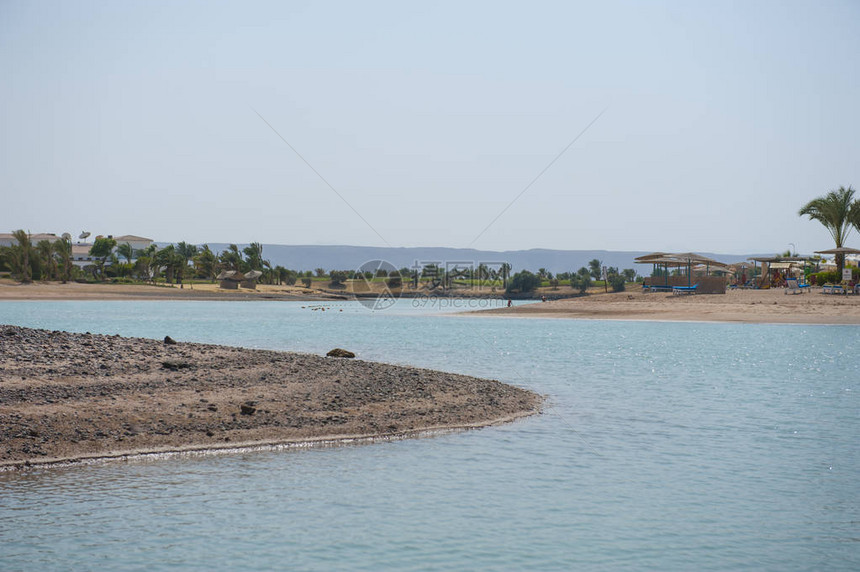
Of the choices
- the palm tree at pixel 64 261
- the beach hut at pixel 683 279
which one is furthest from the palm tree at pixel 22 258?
the beach hut at pixel 683 279

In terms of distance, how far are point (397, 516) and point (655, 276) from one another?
2647 inches

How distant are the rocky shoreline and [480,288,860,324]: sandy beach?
36921 mm

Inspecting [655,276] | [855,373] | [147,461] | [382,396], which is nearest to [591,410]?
[382,396]

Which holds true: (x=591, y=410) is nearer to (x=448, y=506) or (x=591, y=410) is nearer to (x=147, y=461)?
(x=448, y=506)

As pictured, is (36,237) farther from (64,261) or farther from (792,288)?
(792,288)

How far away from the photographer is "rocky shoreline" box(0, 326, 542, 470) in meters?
13.7

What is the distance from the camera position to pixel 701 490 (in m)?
12.0

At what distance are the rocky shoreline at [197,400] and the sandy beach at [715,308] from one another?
3692 cm

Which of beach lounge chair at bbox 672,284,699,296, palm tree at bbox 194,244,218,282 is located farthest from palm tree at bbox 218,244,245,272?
beach lounge chair at bbox 672,284,699,296

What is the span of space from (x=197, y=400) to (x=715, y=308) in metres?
49.1

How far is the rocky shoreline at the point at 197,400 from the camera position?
540 inches

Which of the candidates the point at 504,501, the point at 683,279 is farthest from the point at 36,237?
the point at 504,501

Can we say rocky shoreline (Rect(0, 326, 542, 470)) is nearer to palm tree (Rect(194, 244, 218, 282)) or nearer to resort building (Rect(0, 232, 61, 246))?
palm tree (Rect(194, 244, 218, 282))

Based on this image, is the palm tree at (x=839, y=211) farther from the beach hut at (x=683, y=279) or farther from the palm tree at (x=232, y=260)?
the palm tree at (x=232, y=260)
